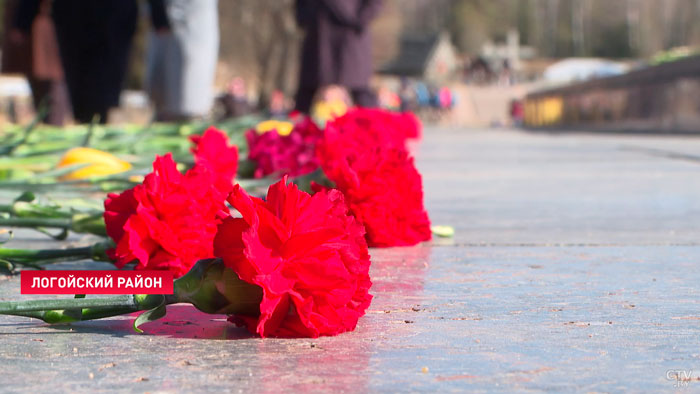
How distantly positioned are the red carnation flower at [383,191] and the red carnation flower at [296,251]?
0.64m

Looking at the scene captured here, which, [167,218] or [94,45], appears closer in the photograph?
[167,218]

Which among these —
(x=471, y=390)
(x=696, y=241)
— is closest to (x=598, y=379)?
(x=471, y=390)

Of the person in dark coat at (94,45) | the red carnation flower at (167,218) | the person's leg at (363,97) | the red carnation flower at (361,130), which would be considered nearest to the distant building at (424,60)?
the person's leg at (363,97)

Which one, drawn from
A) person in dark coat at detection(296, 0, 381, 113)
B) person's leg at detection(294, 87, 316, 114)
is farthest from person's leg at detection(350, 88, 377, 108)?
person's leg at detection(294, 87, 316, 114)

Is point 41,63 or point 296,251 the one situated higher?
point 41,63

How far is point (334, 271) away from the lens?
4.55 feet

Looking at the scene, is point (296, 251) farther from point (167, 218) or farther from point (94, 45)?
point (94, 45)

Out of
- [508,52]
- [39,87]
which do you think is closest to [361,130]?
[39,87]

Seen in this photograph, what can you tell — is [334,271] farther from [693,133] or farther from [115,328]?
[693,133]

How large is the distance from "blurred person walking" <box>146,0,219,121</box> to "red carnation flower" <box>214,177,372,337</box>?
4.87 meters

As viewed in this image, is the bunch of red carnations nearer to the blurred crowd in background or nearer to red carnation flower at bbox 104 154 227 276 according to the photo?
red carnation flower at bbox 104 154 227 276

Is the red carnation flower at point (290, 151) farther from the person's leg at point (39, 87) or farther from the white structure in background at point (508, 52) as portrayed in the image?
the white structure in background at point (508, 52)

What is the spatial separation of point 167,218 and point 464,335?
45 centimetres

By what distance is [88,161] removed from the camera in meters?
3.37
